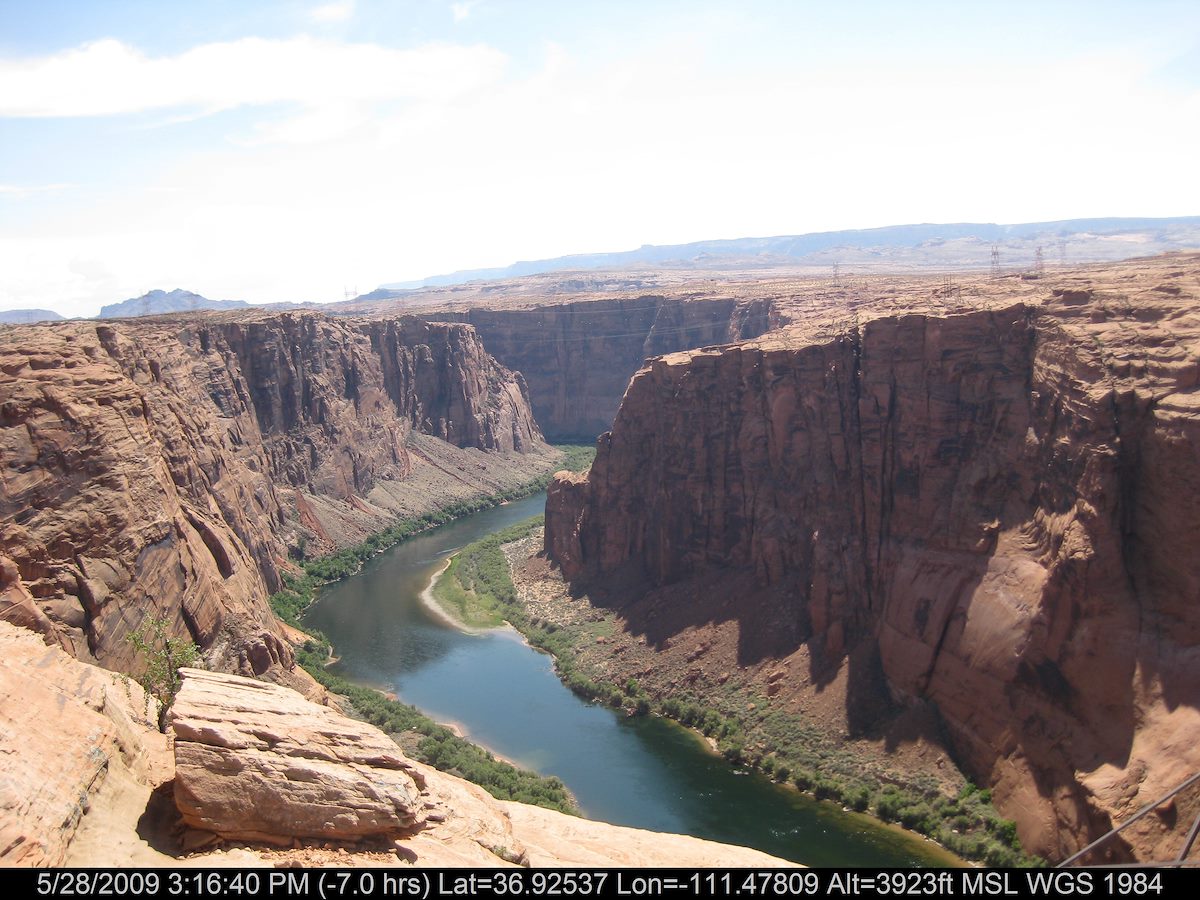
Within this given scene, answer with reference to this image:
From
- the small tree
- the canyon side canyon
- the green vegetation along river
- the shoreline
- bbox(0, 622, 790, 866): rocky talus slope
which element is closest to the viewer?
bbox(0, 622, 790, 866): rocky talus slope

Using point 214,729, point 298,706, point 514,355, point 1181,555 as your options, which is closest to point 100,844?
point 214,729

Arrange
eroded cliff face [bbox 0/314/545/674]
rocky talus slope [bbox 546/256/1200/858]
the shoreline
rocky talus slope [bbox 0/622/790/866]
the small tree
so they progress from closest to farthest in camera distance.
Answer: rocky talus slope [bbox 0/622/790/866]
the small tree
rocky talus slope [bbox 546/256/1200/858]
eroded cliff face [bbox 0/314/545/674]
the shoreline

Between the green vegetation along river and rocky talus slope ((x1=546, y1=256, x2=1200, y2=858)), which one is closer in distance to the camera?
rocky talus slope ((x1=546, y1=256, x2=1200, y2=858))

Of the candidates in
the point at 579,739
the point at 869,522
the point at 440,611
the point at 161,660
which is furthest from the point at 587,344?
the point at 161,660

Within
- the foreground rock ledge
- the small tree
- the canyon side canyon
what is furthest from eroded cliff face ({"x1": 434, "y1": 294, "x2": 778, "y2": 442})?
the foreground rock ledge

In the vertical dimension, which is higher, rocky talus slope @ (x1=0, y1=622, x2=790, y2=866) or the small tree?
rocky talus slope @ (x1=0, y1=622, x2=790, y2=866)

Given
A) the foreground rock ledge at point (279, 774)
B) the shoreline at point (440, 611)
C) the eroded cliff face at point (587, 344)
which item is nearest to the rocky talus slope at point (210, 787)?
the foreground rock ledge at point (279, 774)

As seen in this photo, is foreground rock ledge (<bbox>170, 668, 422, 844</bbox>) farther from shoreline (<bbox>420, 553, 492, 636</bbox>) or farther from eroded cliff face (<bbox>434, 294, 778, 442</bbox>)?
eroded cliff face (<bbox>434, 294, 778, 442</bbox>)
